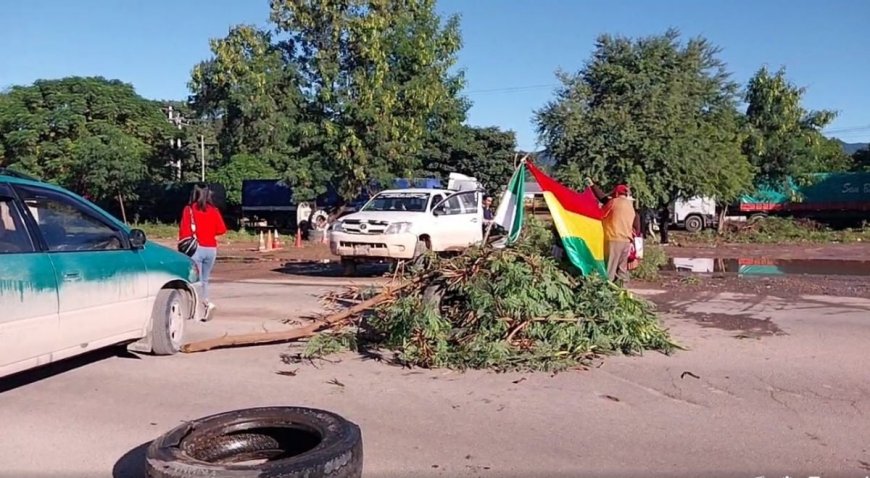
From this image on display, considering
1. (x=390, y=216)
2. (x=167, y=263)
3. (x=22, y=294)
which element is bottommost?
(x=22, y=294)

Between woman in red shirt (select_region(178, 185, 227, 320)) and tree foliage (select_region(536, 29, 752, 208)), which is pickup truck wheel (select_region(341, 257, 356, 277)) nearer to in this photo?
woman in red shirt (select_region(178, 185, 227, 320))

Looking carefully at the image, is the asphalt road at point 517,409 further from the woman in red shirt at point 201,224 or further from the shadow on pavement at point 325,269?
A: the shadow on pavement at point 325,269

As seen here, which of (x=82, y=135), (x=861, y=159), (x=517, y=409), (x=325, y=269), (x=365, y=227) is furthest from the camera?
(x=861, y=159)

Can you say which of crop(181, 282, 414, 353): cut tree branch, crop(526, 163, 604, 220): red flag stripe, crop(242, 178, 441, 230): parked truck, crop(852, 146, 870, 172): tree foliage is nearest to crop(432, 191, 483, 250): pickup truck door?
crop(526, 163, 604, 220): red flag stripe

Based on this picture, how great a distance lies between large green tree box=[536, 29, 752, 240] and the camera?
944 inches

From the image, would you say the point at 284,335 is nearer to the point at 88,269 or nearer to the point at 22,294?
the point at 88,269

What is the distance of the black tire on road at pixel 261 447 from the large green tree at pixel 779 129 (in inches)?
1417

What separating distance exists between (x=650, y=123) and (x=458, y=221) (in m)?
9.89

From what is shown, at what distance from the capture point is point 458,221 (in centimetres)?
1686

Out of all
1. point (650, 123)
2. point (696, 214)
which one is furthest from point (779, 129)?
point (650, 123)

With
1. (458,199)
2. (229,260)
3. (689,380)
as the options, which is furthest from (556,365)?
(229,260)

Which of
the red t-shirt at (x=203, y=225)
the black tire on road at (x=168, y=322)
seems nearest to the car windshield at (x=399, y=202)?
the red t-shirt at (x=203, y=225)

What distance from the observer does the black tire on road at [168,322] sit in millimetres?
8102

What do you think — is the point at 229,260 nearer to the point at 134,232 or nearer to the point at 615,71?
the point at 615,71
